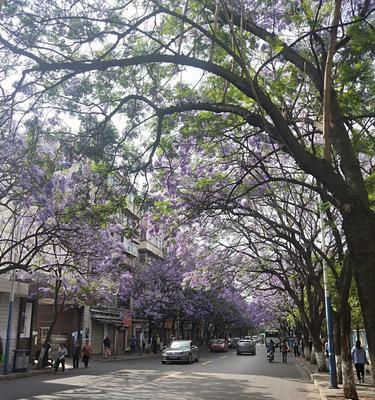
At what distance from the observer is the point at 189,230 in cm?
2102

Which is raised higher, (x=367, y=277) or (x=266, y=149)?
(x=266, y=149)

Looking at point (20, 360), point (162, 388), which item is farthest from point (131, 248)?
point (162, 388)

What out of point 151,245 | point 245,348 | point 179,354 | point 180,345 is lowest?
point 179,354

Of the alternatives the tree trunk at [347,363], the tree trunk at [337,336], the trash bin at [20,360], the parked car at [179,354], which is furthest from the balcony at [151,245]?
the tree trunk at [347,363]

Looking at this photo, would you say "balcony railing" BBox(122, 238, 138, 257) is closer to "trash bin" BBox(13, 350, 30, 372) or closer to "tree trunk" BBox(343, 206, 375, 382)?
"trash bin" BBox(13, 350, 30, 372)

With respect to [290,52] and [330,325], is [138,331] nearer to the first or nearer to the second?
[330,325]

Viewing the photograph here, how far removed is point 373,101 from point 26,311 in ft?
81.2

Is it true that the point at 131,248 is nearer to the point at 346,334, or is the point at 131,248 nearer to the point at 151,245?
the point at 151,245

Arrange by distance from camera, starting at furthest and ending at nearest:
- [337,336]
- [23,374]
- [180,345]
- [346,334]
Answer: [180,345] → [23,374] → [337,336] → [346,334]

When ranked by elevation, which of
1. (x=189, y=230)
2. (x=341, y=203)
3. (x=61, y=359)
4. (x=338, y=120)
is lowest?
(x=61, y=359)

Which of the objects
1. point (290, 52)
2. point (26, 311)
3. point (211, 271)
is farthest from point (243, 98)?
point (26, 311)

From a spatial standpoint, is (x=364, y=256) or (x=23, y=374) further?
(x=23, y=374)

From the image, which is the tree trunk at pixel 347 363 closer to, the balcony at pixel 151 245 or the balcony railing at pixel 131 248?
the balcony railing at pixel 131 248

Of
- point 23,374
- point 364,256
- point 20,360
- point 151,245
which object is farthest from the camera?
point 151,245
